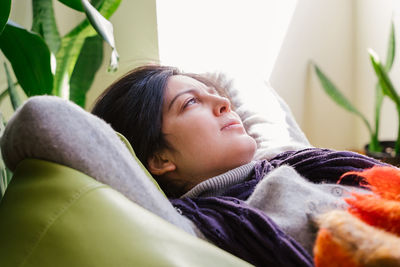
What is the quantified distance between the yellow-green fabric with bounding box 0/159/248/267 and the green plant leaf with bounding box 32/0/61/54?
89cm

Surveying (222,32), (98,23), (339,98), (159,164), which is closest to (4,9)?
(98,23)

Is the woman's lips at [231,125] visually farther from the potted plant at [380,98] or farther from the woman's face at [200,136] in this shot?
the potted plant at [380,98]

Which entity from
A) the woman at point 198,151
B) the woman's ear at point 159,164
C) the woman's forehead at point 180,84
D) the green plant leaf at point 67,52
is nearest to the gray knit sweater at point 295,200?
the woman at point 198,151

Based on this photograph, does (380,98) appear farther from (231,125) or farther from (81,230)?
(81,230)

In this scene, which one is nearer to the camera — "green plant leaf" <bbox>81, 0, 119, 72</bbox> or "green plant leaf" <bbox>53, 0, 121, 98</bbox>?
"green plant leaf" <bbox>81, 0, 119, 72</bbox>

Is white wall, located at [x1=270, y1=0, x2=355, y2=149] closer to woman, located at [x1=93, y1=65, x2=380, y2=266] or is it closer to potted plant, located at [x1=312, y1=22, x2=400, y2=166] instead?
potted plant, located at [x1=312, y1=22, x2=400, y2=166]

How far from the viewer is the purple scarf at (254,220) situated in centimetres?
56

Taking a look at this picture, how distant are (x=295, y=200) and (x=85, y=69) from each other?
0.98 meters

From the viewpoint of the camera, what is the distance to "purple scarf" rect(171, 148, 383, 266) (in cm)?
56

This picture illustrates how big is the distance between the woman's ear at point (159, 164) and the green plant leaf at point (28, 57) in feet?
1.21

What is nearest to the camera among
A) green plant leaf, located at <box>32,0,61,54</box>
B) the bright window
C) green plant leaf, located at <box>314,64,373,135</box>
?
green plant leaf, located at <box>32,0,61,54</box>

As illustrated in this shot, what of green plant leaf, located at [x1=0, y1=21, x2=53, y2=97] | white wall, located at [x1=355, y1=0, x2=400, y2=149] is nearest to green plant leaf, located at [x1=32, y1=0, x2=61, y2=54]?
green plant leaf, located at [x1=0, y1=21, x2=53, y2=97]

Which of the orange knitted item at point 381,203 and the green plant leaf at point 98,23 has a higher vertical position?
the green plant leaf at point 98,23

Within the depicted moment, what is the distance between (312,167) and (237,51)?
4.35 ft
